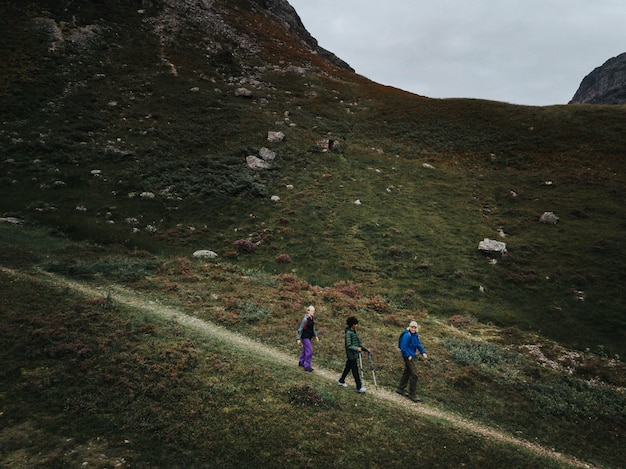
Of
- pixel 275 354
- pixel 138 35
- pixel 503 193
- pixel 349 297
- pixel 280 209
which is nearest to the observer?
pixel 275 354

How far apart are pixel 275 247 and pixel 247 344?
15628mm

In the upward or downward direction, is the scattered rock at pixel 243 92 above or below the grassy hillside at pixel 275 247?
above

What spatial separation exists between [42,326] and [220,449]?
34.4 feet

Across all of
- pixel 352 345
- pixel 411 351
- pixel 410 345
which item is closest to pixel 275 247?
pixel 352 345

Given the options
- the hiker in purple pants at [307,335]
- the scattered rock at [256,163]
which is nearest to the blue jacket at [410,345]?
the hiker in purple pants at [307,335]

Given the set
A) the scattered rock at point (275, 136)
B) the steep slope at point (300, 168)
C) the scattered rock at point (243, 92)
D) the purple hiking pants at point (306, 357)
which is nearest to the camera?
the purple hiking pants at point (306, 357)

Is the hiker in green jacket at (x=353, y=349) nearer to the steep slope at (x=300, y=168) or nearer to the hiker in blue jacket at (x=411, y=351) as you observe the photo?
the hiker in blue jacket at (x=411, y=351)

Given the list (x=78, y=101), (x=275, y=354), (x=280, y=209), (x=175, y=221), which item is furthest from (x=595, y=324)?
(x=78, y=101)

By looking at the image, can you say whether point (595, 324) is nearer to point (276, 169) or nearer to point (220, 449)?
point (220, 449)

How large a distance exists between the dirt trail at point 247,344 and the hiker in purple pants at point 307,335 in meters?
0.64

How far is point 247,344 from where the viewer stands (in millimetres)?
18609

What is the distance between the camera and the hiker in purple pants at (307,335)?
16.1 m

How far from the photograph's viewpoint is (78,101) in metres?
51.6

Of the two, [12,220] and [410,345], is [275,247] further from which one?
[12,220]
